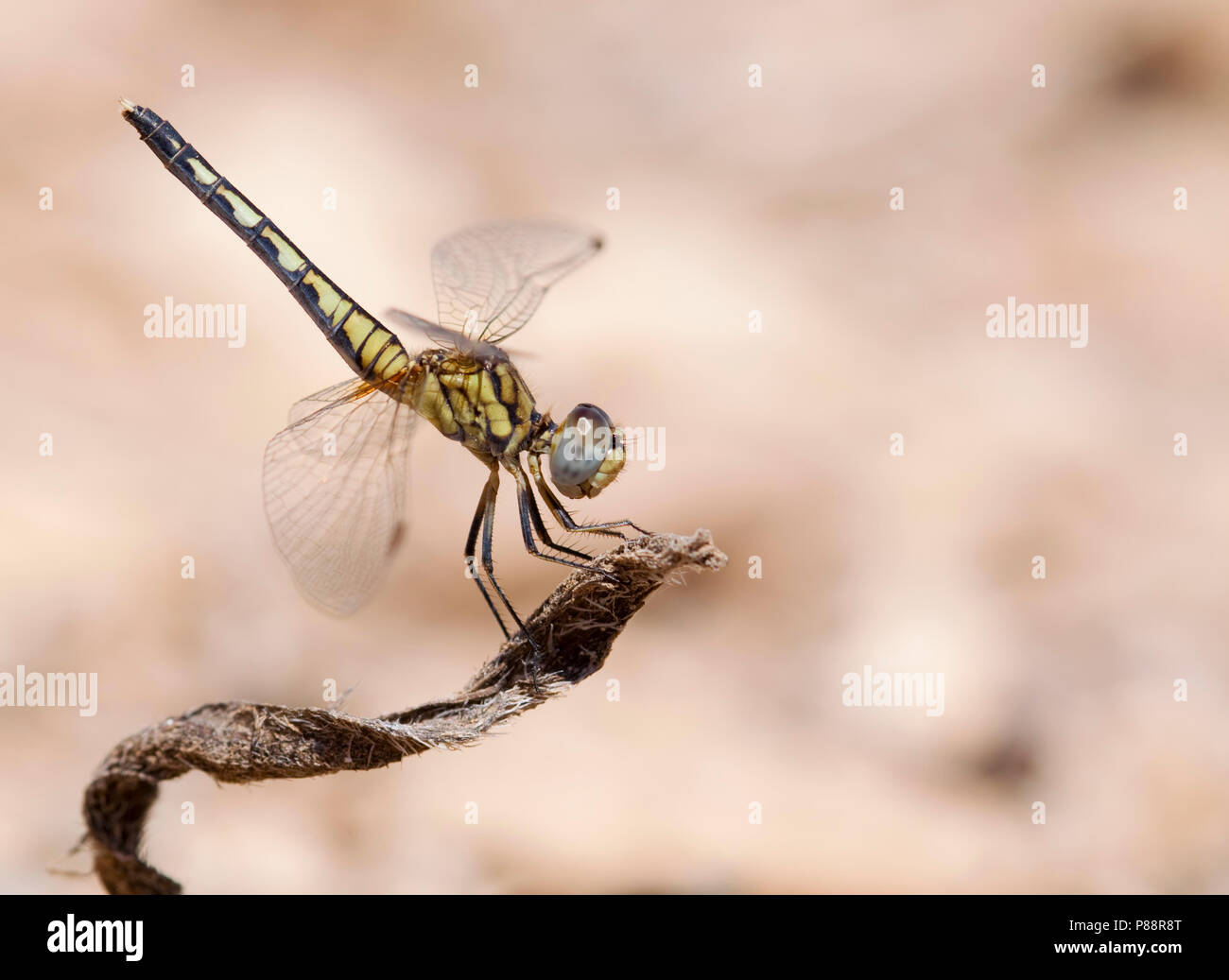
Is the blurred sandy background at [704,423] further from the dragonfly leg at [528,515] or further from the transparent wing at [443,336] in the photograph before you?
the transparent wing at [443,336]

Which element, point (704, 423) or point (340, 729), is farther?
point (704, 423)

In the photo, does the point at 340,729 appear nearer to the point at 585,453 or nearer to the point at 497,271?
the point at 585,453

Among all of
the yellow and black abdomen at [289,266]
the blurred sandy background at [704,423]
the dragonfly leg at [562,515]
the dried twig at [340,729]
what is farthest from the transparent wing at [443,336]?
the blurred sandy background at [704,423]

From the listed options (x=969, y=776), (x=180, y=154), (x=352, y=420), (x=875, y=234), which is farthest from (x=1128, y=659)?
(x=180, y=154)

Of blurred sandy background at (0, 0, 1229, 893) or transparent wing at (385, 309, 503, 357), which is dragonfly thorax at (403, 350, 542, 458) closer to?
transparent wing at (385, 309, 503, 357)

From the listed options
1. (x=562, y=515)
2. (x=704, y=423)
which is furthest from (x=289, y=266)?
(x=704, y=423)

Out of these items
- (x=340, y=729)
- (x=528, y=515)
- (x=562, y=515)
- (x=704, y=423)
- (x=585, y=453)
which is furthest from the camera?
(x=704, y=423)

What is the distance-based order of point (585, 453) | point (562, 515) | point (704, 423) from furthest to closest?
point (704, 423) < point (562, 515) < point (585, 453)
